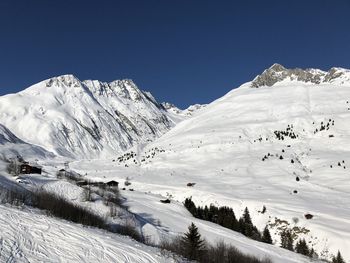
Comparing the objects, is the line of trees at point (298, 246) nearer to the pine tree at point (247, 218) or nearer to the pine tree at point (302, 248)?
the pine tree at point (302, 248)

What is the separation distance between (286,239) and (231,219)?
777 centimetres

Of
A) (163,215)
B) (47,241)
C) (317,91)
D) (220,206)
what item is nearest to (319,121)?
A: (317,91)

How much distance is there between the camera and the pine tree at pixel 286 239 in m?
49.3

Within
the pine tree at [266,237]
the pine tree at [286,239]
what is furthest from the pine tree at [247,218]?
the pine tree at [286,239]

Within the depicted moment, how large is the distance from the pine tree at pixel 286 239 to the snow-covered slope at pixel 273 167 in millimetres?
1137

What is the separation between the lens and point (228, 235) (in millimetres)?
44281

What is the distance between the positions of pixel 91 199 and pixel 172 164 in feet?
229

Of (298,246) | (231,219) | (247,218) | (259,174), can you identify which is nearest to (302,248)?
(298,246)

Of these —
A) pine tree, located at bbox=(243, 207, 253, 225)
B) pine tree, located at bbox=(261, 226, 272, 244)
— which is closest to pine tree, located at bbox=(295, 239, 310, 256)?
pine tree, located at bbox=(261, 226, 272, 244)

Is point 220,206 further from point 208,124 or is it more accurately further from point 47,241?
point 208,124

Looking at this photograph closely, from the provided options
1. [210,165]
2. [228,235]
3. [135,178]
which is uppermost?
[210,165]

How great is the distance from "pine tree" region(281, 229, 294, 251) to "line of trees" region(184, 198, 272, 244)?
1653mm

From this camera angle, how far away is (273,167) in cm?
9256

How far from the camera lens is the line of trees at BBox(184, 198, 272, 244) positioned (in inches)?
2064
